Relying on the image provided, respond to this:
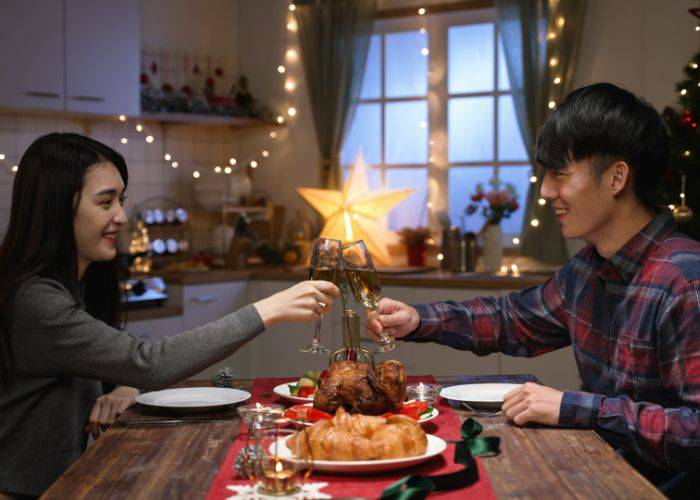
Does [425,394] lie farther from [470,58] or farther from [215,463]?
[470,58]

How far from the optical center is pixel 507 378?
2.23 meters

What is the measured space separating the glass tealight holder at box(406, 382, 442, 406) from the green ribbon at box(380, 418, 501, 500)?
0.88 ft

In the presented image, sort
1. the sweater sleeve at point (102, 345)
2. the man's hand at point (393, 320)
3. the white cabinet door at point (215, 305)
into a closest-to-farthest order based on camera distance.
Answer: the sweater sleeve at point (102, 345) → the man's hand at point (393, 320) → the white cabinet door at point (215, 305)

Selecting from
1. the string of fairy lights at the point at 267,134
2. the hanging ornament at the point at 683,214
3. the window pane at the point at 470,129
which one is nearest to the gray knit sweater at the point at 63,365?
the hanging ornament at the point at 683,214

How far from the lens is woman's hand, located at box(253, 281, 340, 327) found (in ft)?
6.04

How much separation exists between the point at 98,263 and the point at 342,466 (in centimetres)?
114

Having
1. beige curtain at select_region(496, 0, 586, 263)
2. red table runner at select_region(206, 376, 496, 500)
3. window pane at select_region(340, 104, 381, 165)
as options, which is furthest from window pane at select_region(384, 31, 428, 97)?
red table runner at select_region(206, 376, 496, 500)

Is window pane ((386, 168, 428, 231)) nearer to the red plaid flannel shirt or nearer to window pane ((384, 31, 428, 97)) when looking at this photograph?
window pane ((384, 31, 428, 97))

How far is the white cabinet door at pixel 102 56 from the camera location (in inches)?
167

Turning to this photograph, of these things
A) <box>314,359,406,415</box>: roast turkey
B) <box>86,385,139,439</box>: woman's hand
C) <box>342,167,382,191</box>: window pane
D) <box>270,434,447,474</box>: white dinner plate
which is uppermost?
<box>342,167,382,191</box>: window pane

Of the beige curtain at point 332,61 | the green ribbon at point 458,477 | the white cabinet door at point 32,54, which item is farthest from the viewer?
the beige curtain at point 332,61

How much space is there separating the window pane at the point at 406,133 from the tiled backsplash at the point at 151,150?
97cm

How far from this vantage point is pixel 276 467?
1.31m

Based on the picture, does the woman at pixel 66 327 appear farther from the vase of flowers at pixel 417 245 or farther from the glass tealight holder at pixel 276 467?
the vase of flowers at pixel 417 245
